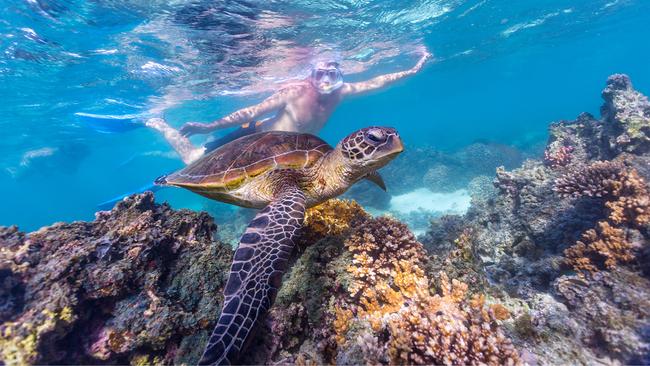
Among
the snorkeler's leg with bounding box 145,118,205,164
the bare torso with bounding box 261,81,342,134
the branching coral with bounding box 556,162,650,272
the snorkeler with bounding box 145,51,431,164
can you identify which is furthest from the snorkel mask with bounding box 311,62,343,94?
the branching coral with bounding box 556,162,650,272

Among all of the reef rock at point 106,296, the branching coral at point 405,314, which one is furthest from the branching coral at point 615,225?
the reef rock at point 106,296

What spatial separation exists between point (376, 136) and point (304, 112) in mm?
9773

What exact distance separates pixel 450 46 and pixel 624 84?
16.8 metres

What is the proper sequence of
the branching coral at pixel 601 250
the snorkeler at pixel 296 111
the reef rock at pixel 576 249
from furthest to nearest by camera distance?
the snorkeler at pixel 296 111 → the branching coral at pixel 601 250 → the reef rock at pixel 576 249

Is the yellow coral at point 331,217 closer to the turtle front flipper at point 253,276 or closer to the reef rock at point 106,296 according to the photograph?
the turtle front flipper at point 253,276

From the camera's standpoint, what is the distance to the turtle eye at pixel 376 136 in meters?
3.24

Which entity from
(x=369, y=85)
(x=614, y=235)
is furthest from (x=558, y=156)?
(x=369, y=85)

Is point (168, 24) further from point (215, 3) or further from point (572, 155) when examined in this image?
point (572, 155)

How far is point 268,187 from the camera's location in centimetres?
397

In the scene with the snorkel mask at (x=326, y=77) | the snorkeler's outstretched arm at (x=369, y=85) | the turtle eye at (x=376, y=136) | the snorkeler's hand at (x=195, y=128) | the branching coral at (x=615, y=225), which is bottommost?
the snorkeler's outstretched arm at (x=369, y=85)

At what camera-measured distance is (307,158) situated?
4.05 m

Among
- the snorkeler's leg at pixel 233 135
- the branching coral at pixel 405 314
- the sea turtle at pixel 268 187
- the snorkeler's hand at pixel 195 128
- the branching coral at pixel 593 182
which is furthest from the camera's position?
the snorkeler's hand at pixel 195 128

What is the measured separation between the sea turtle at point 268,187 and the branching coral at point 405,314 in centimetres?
76

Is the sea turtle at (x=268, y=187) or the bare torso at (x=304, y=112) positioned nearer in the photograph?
the sea turtle at (x=268, y=187)
